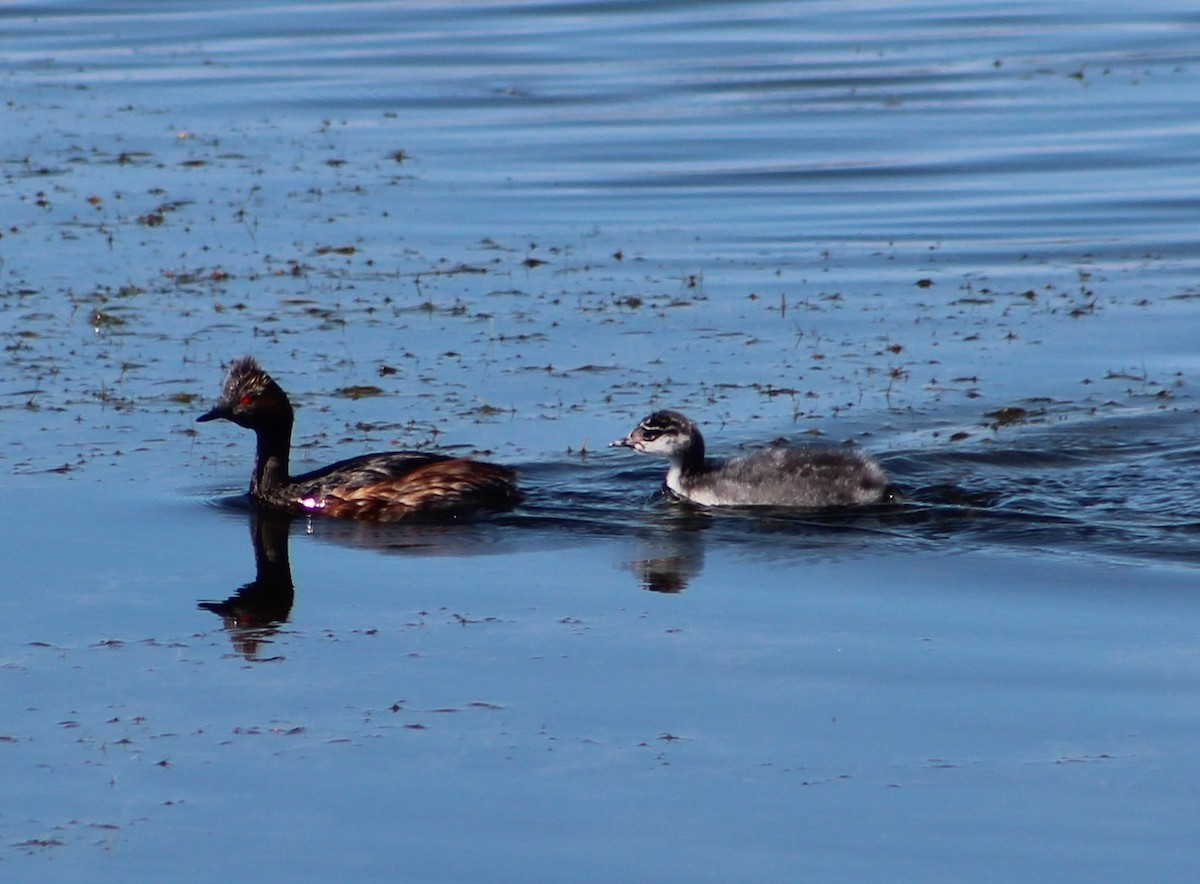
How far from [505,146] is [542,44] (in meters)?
9.48

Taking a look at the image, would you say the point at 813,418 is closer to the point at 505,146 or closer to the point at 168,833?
the point at 168,833

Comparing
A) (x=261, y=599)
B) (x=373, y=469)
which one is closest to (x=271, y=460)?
(x=373, y=469)

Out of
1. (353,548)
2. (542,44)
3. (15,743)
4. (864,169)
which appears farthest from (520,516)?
(542,44)

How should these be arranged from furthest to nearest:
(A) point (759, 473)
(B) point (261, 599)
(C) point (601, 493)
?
1. (C) point (601, 493)
2. (A) point (759, 473)
3. (B) point (261, 599)

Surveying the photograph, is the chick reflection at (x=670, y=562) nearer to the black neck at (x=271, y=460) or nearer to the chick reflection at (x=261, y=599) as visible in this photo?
the chick reflection at (x=261, y=599)

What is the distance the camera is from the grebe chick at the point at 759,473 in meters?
11.5

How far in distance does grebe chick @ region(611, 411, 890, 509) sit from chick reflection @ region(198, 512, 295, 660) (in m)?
2.14

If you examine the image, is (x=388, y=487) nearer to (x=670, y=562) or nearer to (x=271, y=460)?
(x=271, y=460)

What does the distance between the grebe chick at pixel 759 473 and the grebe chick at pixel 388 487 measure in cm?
90

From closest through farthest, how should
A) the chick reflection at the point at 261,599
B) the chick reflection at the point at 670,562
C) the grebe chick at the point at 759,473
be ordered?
the chick reflection at the point at 261,599, the chick reflection at the point at 670,562, the grebe chick at the point at 759,473

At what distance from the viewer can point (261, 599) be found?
9.85 m

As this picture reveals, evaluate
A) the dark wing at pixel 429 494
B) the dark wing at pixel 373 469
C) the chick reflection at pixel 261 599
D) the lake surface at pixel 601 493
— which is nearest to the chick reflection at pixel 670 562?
the lake surface at pixel 601 493

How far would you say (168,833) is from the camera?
Result: 6.96m

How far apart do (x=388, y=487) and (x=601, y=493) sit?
1278mm
